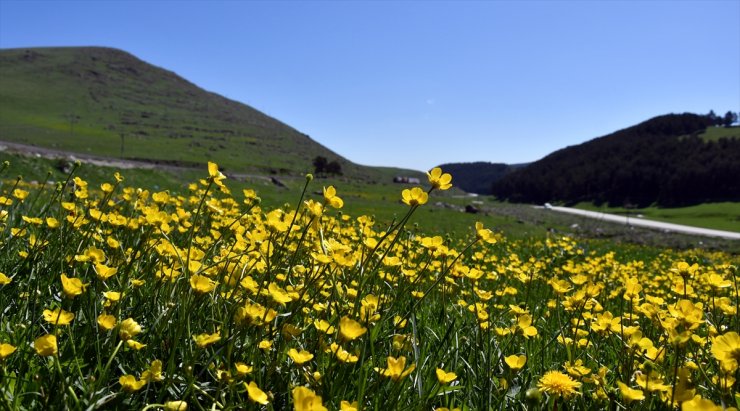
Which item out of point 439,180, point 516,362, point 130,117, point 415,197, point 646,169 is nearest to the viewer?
point 516,362

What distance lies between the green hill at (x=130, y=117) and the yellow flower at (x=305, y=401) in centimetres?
6791

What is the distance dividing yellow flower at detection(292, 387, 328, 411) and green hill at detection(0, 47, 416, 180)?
2674 inches

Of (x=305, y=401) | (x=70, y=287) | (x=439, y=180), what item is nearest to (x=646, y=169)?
(x=439, y=180)

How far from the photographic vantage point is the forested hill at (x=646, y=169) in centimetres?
8106

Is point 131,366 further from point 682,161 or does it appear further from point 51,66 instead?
point 51,66

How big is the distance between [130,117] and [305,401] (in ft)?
404

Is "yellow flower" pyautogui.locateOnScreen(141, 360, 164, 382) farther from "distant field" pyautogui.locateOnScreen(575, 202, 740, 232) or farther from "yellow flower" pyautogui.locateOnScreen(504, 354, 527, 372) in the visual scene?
"distant field" pyautogui.locateOnScreen(575, 202, 740, 232)

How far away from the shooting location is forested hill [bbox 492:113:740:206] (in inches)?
3191

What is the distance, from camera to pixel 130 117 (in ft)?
354

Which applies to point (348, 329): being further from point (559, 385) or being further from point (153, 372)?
point (559, 385)

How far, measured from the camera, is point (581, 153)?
4973 inches

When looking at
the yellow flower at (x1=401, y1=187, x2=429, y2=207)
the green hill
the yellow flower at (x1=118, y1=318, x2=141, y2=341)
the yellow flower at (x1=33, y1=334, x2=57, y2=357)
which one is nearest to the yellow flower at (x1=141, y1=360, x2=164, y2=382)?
the yellow flower at (x1=118, y1=318, x2=141, y2=341)

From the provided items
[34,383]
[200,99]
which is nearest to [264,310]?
[34,383]

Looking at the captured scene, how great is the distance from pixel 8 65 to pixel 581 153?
546 feet
